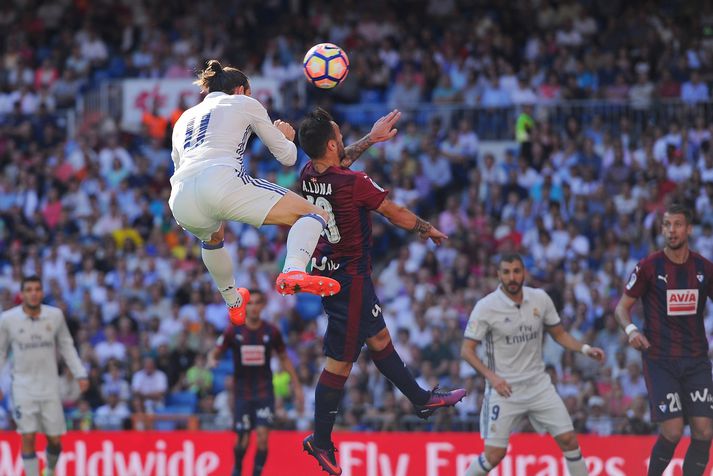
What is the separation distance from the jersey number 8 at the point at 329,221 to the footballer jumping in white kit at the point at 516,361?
284 centimetres

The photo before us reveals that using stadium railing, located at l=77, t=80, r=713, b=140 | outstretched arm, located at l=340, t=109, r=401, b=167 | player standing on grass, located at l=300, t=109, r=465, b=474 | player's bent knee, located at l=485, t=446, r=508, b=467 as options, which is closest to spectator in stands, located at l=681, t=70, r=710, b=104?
stadium railing, located at l=77, t=80, r=713, b=140

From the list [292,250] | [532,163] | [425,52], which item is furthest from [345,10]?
[292,250]

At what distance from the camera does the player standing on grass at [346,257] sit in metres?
10.6

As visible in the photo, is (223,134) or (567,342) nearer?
(223,134)

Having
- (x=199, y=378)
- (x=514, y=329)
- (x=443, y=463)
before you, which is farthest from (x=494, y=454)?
(x=199, y=378)

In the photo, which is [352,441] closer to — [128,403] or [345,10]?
[128,403]

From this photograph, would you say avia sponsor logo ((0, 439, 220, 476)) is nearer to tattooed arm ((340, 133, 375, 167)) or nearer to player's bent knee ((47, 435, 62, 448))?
player's bent knee ((47, 435, 62, 448))

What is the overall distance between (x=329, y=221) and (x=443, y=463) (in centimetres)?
595

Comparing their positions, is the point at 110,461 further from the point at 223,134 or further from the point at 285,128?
the point at 223,134

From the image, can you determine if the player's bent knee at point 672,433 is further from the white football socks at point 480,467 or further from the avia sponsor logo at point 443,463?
the avia sponsor logo at point 443,463

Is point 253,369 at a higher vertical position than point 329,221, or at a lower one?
lower

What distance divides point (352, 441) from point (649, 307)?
16.3 feet

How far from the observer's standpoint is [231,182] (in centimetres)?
1038

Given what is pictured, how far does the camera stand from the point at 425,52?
24.7 m
